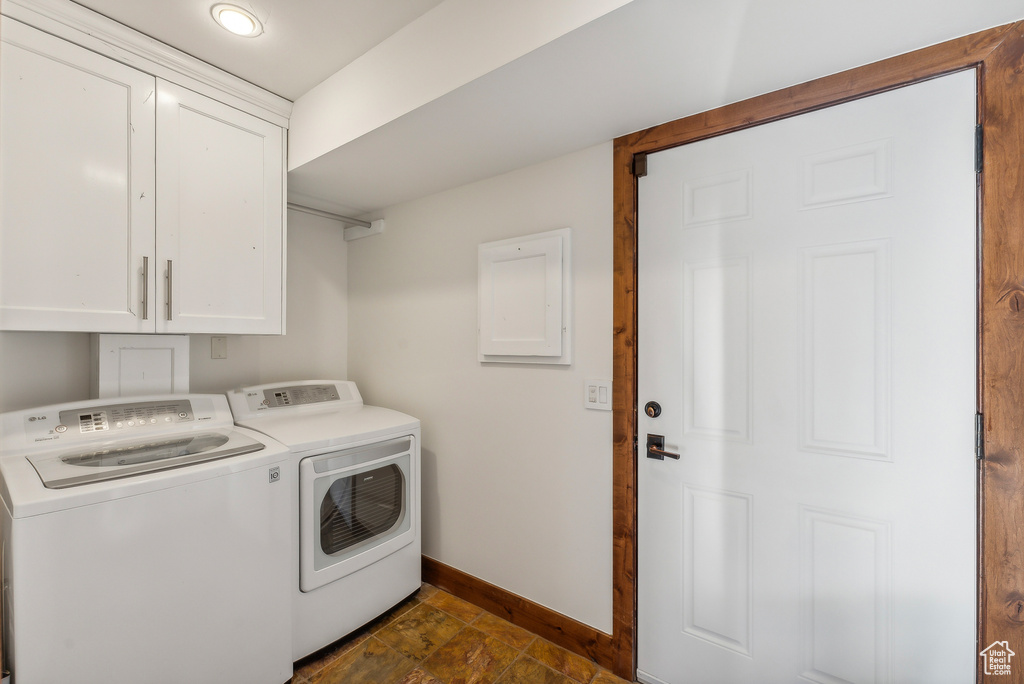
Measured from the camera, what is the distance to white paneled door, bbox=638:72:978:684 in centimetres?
120

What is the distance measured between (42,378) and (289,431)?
96 centimetres

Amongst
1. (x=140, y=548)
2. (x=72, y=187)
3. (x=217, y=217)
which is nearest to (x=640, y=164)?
(x=217, y=217)

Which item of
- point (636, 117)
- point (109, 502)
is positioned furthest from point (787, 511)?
point (109, 502)

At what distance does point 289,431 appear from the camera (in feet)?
6.26

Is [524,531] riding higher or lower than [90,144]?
lower

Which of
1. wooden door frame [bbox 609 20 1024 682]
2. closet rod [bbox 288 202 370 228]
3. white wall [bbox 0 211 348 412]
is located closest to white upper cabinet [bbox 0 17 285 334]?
white wall [bbox 0 211 348 412]

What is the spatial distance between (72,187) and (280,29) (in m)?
0.88

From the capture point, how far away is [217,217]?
1.82 m

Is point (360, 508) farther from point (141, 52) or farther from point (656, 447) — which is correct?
point (141, 52)

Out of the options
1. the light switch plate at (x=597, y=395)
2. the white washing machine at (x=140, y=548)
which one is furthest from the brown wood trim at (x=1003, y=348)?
the white washing machine at (x=140, y=548)

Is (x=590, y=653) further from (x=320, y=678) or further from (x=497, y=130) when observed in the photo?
(x=497, y=130)

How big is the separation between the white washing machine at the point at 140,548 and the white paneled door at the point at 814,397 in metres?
1.41

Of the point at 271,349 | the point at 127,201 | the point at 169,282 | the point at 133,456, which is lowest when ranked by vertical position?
the point at 133,456

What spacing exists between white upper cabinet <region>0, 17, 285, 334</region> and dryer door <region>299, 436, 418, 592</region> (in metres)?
0.72
